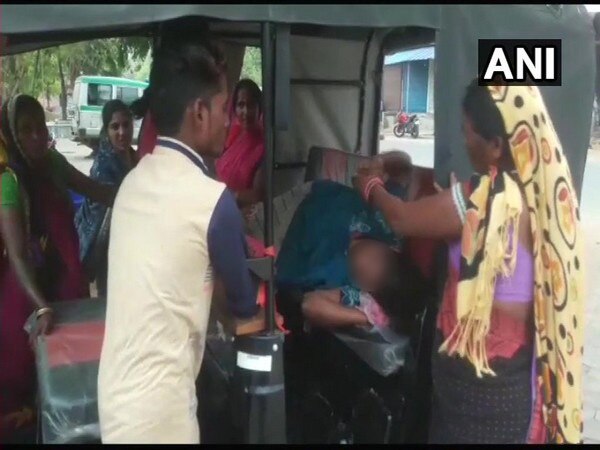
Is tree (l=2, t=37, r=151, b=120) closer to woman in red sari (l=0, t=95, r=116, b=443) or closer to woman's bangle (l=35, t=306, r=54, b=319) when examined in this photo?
woman in red sari (l=0, t=95, r=116, b=443)

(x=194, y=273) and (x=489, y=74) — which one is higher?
(x=489, y=74)

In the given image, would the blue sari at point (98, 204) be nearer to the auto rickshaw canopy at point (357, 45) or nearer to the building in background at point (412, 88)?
the auto rickshaw canopy at point (357, 45)

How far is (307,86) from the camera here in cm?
452

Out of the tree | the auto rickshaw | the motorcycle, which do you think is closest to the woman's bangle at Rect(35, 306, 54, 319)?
the auto rickshaw

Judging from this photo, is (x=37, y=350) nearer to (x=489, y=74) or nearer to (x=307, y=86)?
(x=489, y=74)

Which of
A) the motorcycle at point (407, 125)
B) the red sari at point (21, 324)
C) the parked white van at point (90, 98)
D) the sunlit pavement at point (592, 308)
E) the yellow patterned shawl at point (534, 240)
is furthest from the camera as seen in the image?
the motorcycle at point (407, 125)

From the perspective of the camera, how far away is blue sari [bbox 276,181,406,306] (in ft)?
9.98

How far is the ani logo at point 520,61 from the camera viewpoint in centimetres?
247

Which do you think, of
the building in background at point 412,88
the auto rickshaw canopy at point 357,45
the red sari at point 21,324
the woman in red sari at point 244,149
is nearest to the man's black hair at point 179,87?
the auto rickshaw canopy at point 357,45

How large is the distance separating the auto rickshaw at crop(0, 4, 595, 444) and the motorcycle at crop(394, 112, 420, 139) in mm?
18860

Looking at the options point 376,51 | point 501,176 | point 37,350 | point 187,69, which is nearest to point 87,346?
point 37,350

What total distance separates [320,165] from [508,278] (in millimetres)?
1841

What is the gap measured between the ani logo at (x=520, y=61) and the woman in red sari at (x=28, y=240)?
174 cm

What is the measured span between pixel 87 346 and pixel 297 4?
1283 millimetres
